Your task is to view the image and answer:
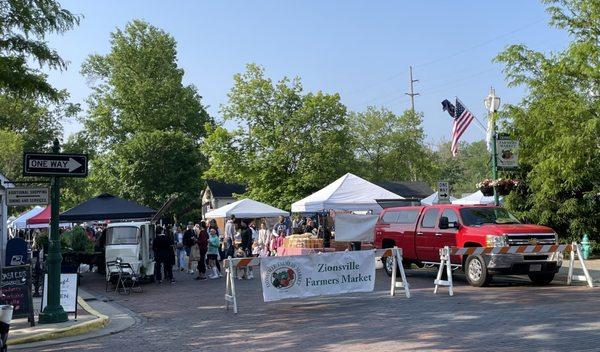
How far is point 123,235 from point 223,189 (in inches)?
1932

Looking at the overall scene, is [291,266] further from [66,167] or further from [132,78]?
[132,78]

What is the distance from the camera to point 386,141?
6391 cm

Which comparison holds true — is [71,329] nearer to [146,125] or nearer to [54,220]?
[54,220]

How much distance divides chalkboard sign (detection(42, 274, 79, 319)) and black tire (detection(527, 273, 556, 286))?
409 inches

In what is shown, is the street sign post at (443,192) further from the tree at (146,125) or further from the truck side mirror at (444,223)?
the tree at (146,125)

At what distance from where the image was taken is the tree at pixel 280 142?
47156 mm

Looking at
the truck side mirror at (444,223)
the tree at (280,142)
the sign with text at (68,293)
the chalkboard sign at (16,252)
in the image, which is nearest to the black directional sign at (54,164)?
the sign with text at (68,293)

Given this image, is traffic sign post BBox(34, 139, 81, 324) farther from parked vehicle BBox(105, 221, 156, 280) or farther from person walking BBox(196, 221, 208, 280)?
person walking BBox(196, 221, 208, 280)

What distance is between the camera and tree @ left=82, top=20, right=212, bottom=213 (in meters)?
54.6

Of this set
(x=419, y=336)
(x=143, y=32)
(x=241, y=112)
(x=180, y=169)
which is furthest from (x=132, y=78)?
(x=419, y=336)

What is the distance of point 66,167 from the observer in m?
11.5

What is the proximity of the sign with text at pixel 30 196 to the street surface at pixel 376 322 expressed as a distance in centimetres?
312

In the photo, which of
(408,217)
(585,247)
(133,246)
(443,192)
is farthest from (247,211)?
(585,247)

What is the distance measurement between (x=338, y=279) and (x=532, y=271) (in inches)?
200
